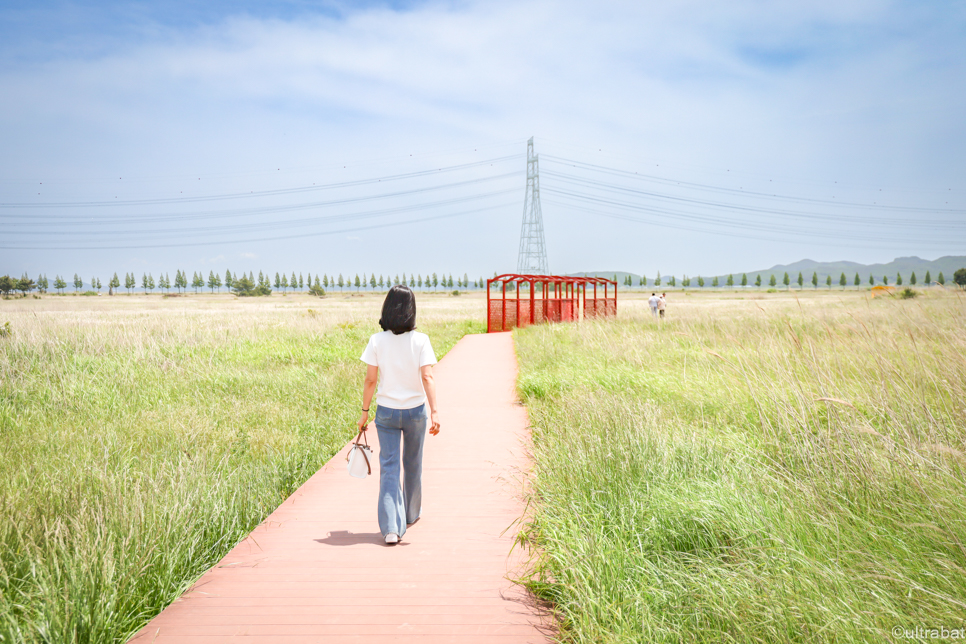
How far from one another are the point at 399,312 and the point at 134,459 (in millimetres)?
4369

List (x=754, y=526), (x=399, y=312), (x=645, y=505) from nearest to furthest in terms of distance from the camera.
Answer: (x=754, y=526)
(x=645, y=505)
(x=399, y=312)

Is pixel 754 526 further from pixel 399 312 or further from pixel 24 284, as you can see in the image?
Result: pixel 24 284

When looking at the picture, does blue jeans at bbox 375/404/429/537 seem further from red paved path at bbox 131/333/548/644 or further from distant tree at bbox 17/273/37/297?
distant tree at bbox 17/273/37/297

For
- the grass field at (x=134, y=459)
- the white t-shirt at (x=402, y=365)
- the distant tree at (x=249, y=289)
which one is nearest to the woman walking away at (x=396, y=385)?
the white t-shirt at (x=402, y=365)

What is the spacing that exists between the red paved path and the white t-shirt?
1.17 metres

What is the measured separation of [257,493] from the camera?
5277 millimetres

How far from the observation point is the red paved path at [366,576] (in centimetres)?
314

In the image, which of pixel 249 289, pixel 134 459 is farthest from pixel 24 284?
pixel 134 459

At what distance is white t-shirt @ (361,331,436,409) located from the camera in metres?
4.38

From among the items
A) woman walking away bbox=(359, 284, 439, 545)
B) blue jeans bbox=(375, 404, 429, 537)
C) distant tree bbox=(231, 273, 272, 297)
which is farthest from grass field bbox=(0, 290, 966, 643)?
distant tree bbox=(231, 273, 272, 297)

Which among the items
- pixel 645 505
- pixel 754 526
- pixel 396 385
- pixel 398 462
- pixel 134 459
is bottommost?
pixel 134 459

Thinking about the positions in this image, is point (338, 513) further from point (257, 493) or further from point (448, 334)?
point (448, 334)

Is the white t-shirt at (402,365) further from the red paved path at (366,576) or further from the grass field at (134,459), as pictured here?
the grass field at (134,459)

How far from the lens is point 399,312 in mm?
4355
